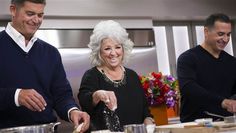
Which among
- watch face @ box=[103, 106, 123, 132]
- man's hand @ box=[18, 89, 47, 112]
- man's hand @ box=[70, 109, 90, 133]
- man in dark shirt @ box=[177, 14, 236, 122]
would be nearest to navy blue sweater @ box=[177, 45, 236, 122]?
man in dark shirt @ box=[177, 14, 236, 122]

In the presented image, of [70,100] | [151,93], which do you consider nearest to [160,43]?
[151,93]

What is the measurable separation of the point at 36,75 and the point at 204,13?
9.20 feet

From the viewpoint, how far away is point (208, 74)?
2.59m

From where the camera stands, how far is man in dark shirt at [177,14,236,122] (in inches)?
98.3

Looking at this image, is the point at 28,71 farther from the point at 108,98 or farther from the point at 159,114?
the point at 159,114

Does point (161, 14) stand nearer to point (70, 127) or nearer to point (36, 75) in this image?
point (70, 127)

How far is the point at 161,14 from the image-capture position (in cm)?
403

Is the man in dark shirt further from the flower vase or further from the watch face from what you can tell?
the watch face

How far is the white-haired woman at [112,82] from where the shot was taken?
202cm

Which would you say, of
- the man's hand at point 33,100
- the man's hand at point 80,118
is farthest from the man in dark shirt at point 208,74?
the man's hand at point 33,100

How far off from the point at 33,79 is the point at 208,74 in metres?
1.21

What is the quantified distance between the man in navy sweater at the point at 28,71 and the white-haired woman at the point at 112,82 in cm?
11

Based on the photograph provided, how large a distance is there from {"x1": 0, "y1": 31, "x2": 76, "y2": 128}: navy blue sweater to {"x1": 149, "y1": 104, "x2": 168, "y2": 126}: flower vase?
0.66 metres

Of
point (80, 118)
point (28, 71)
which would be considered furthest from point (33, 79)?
point (80, 118)
